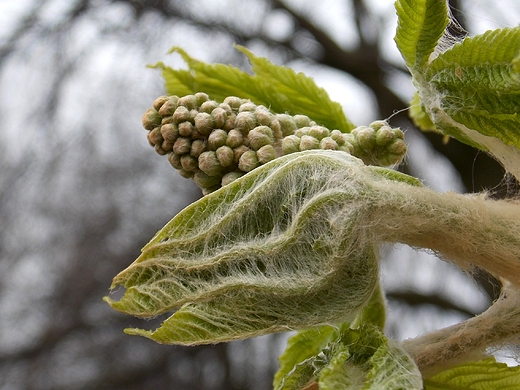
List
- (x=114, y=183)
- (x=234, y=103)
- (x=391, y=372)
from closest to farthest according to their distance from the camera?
(x=391, y=372)
(x=234, y=103)
(x=114, y=183)

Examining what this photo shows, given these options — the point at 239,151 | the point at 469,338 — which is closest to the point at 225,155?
the point at 239,151

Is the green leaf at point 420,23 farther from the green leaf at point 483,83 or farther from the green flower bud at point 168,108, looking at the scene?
the green flower bud at point 168,108

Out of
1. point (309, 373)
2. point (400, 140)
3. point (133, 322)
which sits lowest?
point (133, 322)

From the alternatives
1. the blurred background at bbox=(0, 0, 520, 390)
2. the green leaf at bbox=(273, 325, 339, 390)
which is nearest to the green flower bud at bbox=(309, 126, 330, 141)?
the green leaf at bbox=(273, 325, 339, 390)

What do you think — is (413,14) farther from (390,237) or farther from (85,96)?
(85,96)

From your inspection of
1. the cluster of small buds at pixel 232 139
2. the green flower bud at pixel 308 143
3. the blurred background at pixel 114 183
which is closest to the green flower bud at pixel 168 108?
the cluster of small buds at pixel 232 139

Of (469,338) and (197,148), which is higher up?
(197,148)

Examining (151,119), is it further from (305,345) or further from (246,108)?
(305,345)

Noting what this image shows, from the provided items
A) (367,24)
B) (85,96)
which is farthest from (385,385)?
(85,96)

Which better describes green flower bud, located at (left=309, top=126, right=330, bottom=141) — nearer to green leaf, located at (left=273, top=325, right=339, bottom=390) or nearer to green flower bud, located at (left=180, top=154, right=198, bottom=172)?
green flower bud, located at (left=180, top=154, right=198, bottom=172)
